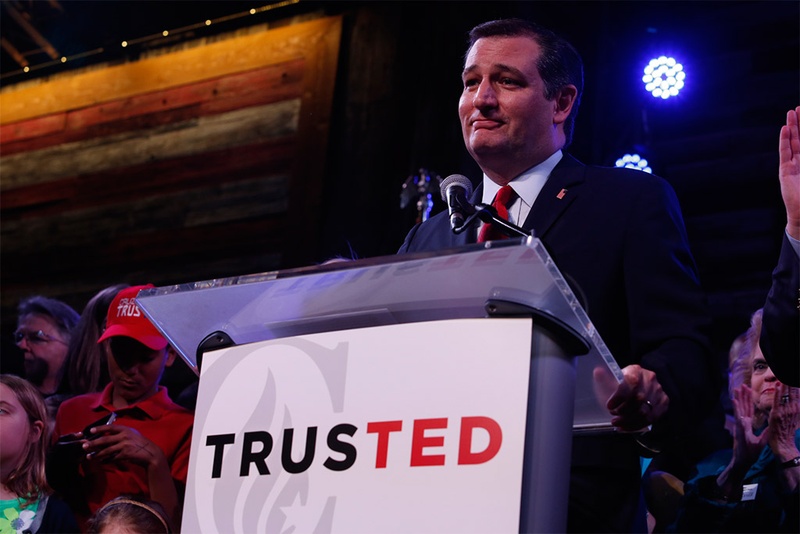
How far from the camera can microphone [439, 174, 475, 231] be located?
152 cm

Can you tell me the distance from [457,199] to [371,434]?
45 centimetres

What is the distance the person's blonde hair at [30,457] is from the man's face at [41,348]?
88 centimetres

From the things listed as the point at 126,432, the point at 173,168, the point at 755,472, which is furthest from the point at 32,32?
the point at 755,472

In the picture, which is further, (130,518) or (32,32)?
(32,32)

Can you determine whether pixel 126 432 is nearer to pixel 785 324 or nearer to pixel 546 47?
pixel 546 47

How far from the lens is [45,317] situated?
12.0 feet

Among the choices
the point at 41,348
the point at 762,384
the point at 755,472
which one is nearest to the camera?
the point at 755,472

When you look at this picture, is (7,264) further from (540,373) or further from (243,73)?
(540,373)

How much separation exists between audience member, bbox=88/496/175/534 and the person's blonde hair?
0.93 ft

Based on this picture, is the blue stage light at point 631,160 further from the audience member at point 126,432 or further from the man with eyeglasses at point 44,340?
the man with eyeglasses at point 44,340

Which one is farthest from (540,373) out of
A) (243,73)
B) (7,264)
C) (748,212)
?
(7,264)

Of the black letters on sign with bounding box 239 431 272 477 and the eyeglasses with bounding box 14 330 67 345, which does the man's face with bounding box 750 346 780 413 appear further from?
the eyeglasses with bounding box 14 330 67 345

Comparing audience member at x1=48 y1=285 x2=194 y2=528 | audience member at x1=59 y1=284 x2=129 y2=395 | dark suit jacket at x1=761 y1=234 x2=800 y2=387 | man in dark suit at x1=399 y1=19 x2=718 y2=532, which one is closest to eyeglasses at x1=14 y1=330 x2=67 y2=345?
audience member at x1=59 y1=284 x2=129 y2=395

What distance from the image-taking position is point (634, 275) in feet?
5.37
